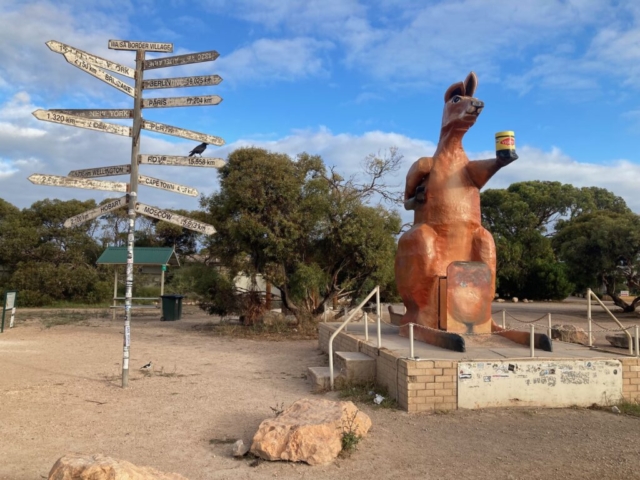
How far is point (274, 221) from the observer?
14641 millimetres

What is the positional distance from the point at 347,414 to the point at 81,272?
25.5 meters

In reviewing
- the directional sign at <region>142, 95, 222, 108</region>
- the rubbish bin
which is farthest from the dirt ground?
the rubbish bin

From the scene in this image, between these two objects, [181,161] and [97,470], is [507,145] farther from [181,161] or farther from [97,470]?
[97,470]

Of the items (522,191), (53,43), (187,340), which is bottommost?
(187,340)

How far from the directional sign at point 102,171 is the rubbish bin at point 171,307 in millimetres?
12884

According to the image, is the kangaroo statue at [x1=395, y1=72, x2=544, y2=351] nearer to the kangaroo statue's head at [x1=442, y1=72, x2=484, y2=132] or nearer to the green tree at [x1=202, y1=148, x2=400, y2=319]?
the kangaroo statue's head at [x1=442, y1=72, x2=484, y2=132]

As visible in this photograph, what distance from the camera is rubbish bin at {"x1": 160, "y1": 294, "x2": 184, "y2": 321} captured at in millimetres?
20391

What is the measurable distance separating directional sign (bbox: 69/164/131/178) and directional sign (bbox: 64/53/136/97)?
1.22m

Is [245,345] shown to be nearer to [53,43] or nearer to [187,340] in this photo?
[187,340]

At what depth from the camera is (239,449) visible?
5.11 m

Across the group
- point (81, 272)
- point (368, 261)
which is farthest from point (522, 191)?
point (81, 272)

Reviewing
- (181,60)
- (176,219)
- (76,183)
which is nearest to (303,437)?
(176,219)

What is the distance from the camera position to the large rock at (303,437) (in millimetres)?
4938

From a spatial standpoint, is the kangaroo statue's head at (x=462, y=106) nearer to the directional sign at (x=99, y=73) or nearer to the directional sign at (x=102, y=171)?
the directional sign at (x=99, y=73)
